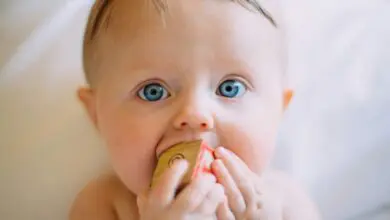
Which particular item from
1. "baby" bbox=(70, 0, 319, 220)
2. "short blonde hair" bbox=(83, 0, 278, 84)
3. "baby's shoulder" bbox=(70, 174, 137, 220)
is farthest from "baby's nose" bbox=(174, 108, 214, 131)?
"baby's shoulder" bbox=(70, 174, 137, 220)

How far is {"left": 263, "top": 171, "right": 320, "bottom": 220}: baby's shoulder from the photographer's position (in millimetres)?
1000

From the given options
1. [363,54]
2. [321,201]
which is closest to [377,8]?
[363,54]

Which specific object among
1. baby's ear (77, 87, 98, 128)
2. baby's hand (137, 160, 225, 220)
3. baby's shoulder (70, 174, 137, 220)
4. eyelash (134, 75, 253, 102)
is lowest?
baby's hand (137, 160, 225, 220)

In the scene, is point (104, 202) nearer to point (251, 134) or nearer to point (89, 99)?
point (89, 99)

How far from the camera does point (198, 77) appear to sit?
840mm

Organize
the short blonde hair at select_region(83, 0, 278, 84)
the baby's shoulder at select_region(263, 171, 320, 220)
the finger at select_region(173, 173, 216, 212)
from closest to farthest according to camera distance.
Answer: the finger at select_region(173, 173, 216, 212) < the short blonde hair at select_region(83, 0, 278, 84) < the baby's shoulder at select_region(263, 171, 320, 220)

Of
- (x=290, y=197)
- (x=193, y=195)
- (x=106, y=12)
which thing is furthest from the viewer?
(x=290, y=197)

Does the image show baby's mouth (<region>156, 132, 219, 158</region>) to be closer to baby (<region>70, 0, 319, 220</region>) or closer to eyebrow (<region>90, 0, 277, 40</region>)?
baby (<region>70, 0, 319, 220</region>)

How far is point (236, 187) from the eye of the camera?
79 centimetres

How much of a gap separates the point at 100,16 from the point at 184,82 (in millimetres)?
129

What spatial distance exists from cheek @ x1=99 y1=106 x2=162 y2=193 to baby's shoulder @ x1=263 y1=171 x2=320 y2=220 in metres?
0.19

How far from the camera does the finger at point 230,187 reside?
0.79m

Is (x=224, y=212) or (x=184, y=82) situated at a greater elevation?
(x=184, y=82)

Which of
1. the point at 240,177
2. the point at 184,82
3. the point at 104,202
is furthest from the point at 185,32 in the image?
the point at 104,202
